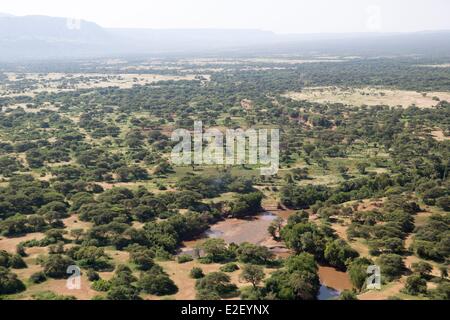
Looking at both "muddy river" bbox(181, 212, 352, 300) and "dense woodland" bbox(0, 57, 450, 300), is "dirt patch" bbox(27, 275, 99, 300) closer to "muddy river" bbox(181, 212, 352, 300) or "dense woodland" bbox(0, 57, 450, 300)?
"dense woodland" bbox(0, 57, 450, 300)

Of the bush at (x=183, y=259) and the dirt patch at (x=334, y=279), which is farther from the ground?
the bush at (x=183, y=259)

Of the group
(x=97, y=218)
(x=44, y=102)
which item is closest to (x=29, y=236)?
(x=97, y=218)

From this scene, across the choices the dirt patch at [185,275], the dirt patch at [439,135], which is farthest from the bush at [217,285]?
the dirt patch at [439,135]

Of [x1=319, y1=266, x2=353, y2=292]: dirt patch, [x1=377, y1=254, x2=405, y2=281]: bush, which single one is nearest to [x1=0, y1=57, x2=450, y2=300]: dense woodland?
[x1=377, y1=254, x2=405, y2=281]: bush

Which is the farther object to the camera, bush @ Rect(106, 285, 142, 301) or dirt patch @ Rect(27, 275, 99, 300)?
dirt patch @ Rect(27, 275, 99, 300)

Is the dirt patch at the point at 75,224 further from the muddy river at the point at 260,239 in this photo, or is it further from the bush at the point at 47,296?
the bush at the point at 47,296
